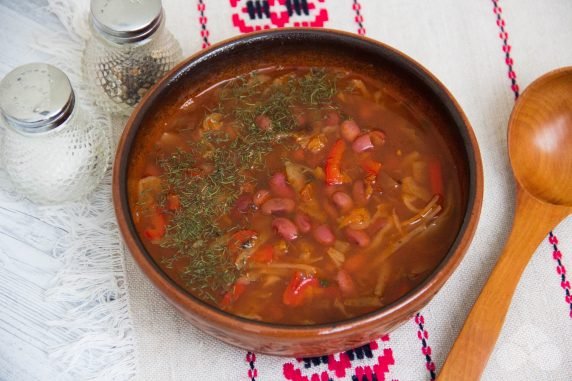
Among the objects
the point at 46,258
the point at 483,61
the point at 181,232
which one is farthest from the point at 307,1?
the point at 46,258

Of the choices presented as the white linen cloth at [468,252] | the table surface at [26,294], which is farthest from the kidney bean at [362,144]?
the table surface at [26,294]

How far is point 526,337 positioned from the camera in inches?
111

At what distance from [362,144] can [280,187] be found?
1.25 feet

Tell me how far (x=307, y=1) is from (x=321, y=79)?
0.71 meters

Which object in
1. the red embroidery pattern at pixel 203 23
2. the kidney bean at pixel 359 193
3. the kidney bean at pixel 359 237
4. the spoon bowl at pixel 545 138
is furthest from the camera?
the red embroidery pattern at pixel 203 23

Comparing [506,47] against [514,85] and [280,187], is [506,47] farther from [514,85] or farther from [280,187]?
[280,187]

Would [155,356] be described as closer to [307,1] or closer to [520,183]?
[520,183]

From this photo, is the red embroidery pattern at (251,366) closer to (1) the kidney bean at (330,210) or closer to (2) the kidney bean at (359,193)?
(1) the kidney bean at (330,210)

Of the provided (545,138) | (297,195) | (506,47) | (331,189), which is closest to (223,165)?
(297,195)

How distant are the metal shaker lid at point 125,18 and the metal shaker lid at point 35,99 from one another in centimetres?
28

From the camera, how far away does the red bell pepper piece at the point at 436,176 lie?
288 cm

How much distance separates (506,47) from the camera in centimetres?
354

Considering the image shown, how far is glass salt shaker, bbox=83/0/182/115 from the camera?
2996mm

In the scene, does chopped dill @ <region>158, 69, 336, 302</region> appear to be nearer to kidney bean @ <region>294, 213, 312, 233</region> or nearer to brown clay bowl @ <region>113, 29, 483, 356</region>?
brown clay bowl @ <region>113, 29, 483, 356</region>
